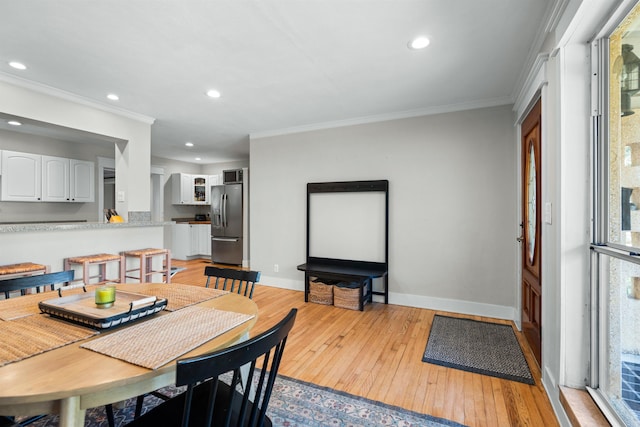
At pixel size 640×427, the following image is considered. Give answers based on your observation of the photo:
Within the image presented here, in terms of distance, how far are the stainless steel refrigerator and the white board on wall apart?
2570mm

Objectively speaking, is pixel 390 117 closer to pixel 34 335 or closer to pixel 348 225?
pixel 348 225

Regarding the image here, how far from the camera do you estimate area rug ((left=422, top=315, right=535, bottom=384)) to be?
88.6 inches

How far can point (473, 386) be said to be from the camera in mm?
2045

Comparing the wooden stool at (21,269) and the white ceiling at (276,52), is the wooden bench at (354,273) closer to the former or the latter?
the white ceiling at (276,52)

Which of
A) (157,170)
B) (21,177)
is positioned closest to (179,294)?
(21,177)

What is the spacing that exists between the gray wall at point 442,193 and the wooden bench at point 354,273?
0.68ft

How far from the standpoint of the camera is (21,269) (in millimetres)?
2580

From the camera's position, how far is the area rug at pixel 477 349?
2250 mm

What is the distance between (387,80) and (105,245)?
358 centimetres

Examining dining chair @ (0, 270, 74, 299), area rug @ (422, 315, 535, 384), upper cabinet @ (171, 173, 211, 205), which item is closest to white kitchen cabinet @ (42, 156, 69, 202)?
upper cabinet @ (171, 173, 211, 205)

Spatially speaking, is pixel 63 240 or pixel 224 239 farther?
pixel 224 239

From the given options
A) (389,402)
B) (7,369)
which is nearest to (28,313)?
(7,369)

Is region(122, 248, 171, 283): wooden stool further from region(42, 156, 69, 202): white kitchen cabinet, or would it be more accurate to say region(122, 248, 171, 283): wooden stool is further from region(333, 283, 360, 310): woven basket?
region(42, 156, 69, 202): white kitchen cabinet

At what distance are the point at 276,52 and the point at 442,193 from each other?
241cm
